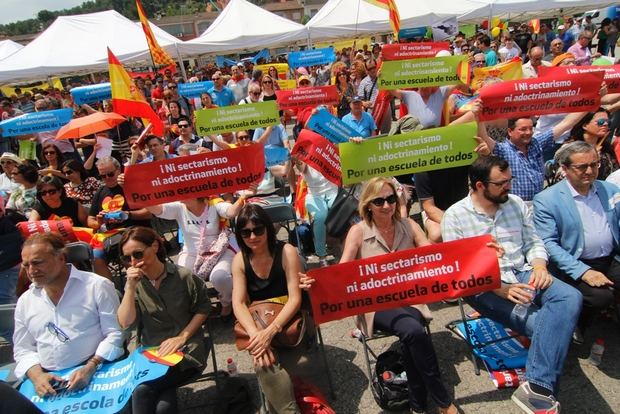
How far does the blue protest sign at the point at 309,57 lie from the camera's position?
13.3 meters

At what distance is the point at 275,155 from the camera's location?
667cm

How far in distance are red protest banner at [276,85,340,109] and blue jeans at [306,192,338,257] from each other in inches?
102

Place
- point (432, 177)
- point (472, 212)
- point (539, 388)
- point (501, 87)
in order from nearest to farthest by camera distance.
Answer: point (539, 388) < point (472, 212) < point (501, 87) < point (432, 177)

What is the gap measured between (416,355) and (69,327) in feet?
7.77

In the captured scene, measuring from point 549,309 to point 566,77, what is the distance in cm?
236

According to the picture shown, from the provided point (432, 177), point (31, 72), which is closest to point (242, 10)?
point (31, 72)

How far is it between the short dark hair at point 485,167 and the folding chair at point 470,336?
94 cm

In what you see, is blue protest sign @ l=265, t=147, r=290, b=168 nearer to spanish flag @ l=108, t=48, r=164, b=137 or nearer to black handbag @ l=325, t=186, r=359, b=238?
spanish flag @ l=108, t=48, r=164, b=137

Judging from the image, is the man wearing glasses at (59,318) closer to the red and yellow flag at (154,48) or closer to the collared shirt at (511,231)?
the collared shirt at (511,231)

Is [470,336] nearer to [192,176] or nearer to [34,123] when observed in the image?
[192,176]

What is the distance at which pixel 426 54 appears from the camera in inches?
276

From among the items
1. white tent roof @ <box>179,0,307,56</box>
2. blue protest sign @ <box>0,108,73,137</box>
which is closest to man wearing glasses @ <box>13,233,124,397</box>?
blue protest sign @ <box>0,108,73,137</box>

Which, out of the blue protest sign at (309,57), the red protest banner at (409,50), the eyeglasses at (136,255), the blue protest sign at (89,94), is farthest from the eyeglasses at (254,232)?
the blue protest sign at (309,57)

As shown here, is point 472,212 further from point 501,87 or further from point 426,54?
point 426,54
